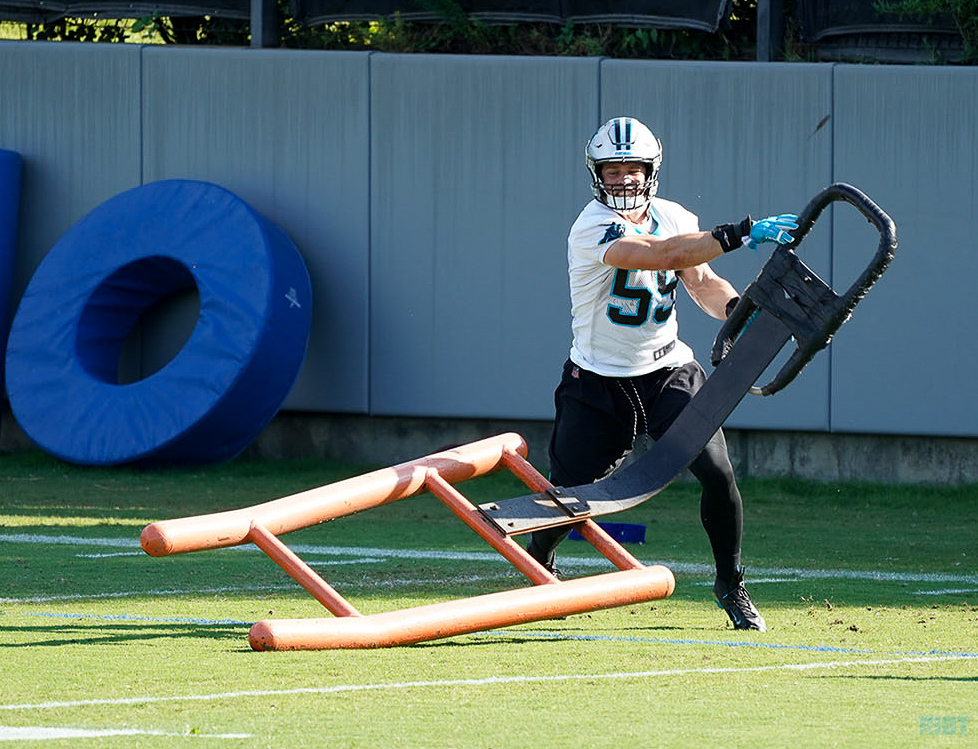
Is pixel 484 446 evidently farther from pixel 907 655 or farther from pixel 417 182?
pixel 417 182

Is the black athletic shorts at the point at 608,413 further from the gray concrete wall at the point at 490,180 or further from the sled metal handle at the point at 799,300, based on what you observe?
the gray concrete wall at the point at 490,180

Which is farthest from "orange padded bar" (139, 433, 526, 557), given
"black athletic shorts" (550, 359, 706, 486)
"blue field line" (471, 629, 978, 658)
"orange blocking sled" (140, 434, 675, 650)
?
"blue field line" (471, 629, 978, 658)

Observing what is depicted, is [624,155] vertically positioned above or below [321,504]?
above

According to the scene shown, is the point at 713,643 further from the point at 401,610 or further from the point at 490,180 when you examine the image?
the point at 490,180

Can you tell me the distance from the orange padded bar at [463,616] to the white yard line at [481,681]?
2.31 feet

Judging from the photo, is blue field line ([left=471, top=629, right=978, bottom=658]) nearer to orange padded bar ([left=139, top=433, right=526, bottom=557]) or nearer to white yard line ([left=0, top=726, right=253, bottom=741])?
orange padded bar ([left=139, top=433, right=526, bottom=557])

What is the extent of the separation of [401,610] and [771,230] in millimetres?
2103

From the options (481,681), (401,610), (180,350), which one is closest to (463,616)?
(401,610)

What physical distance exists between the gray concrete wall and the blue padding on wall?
0.30 metres

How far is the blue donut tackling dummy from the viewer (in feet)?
49.8

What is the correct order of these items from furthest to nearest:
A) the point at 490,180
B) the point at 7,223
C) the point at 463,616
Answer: the point at 7,223 → the point at 490,180 → the point at 463,616

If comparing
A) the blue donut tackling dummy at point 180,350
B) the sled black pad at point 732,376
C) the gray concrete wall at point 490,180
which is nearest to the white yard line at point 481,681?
the sled black pad at point 732,376

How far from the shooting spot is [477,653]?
21.7 feet

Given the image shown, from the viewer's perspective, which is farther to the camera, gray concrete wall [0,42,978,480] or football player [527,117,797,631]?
gray concrete wall [0,42,978,480]
